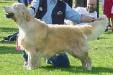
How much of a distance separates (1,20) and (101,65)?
40.2 ft

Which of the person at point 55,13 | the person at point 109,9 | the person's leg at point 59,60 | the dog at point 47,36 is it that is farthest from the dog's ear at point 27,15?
the person at point 109,9

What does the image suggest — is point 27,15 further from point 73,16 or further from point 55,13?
point 73,16

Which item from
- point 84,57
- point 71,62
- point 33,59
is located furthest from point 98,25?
point 33,59

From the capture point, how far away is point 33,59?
9.80 m

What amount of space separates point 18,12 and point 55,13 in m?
0.97

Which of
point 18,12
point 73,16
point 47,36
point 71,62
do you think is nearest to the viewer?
→ point 18,12

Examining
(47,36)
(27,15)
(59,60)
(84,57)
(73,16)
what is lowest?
(59,60)

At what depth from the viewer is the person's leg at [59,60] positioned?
1034 centimetres

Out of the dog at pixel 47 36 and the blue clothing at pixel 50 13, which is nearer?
the dog at pixel 47 36

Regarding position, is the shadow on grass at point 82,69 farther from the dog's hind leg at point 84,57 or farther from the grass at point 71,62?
the dog's hind leg at point 84,57

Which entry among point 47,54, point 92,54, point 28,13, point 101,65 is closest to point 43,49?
point 47,54

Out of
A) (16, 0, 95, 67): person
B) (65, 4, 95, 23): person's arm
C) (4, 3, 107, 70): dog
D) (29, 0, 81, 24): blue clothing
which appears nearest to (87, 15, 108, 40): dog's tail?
(4, 3, 107, 70): dog

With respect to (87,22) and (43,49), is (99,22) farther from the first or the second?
(43,49)

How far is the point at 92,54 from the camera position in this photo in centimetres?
1240
